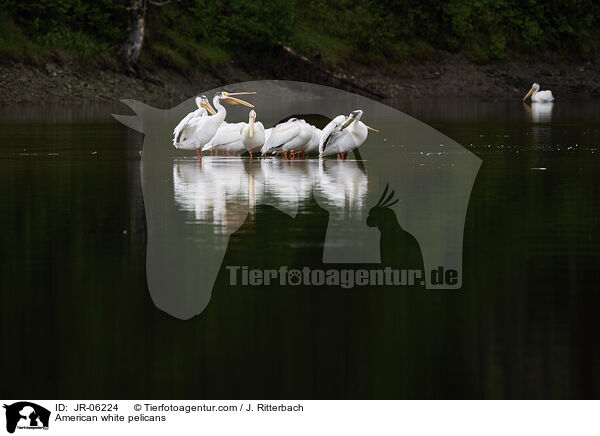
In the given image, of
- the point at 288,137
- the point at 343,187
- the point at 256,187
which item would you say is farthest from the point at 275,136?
the point at 343,187

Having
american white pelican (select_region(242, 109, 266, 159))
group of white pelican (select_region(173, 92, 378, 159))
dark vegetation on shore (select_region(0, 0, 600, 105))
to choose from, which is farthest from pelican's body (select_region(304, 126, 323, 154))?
dark vegetation on shore (select_region(0, 0, 600, 105))

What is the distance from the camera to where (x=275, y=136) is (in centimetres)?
2031

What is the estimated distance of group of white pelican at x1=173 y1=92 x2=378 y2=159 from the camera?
20.0 metres

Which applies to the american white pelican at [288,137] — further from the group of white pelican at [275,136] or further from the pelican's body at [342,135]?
the pelican's body at [342,135]

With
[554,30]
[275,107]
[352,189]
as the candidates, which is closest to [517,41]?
[554,30]

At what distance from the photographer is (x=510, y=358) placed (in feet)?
24.0

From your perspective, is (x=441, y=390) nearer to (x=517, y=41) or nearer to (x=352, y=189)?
(x=352, y=189)

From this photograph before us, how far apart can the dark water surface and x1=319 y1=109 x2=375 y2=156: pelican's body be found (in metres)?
5.81

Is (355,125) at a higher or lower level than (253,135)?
higher

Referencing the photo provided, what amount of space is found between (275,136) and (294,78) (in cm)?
3089

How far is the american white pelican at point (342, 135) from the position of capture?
19875 mm

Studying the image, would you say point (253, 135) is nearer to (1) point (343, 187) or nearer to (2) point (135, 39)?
(1) point (343, 187)

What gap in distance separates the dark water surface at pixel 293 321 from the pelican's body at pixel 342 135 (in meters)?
5.81

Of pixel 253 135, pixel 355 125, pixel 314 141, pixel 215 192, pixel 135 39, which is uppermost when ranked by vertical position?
pixel 135 39
